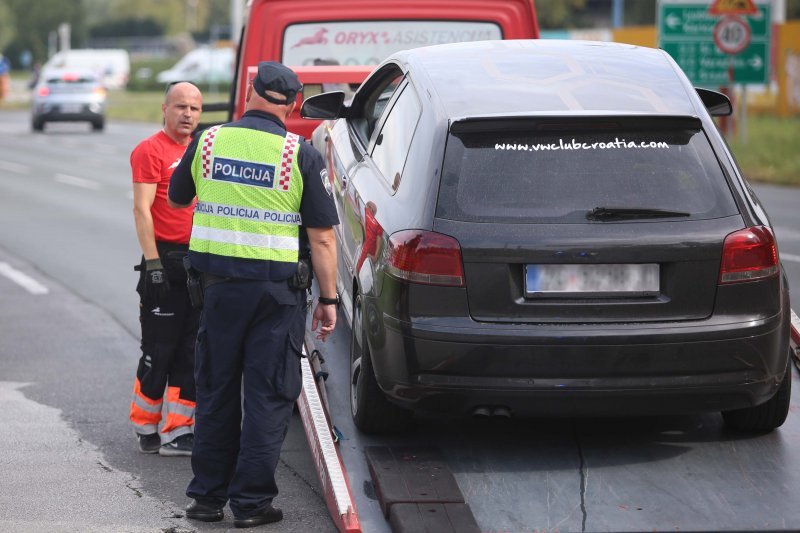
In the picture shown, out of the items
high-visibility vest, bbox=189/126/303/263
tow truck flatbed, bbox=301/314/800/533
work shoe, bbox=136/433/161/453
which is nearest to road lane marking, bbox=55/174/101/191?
work shoe, bbox=136/433/161/453

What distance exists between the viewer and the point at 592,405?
527cm

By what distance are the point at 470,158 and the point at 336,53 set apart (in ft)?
14.1

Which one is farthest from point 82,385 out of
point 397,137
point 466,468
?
point 466,468

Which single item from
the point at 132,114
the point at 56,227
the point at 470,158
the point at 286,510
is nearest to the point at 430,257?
the point at 470,158

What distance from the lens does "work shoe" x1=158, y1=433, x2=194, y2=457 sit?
6.52 metres

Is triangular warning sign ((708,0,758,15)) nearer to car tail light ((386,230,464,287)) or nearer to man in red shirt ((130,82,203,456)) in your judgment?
man in red shirt ((130,82,203,456))

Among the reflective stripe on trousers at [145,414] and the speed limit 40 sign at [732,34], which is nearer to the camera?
the reflective stripe on trousers at [145,414]

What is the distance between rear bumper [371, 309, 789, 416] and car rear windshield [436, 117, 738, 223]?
17.4 inches

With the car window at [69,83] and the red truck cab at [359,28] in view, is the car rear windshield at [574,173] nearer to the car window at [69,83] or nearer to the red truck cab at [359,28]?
the red truck cab at [359,28]

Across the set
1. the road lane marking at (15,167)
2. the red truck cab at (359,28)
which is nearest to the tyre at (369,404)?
the red truck cab at (359,28)

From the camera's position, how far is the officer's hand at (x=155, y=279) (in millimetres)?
6445

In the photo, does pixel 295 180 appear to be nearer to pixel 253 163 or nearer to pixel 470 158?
pixel 253 163

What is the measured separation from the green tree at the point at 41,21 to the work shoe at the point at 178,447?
4117 inches

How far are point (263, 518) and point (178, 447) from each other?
130 cm
